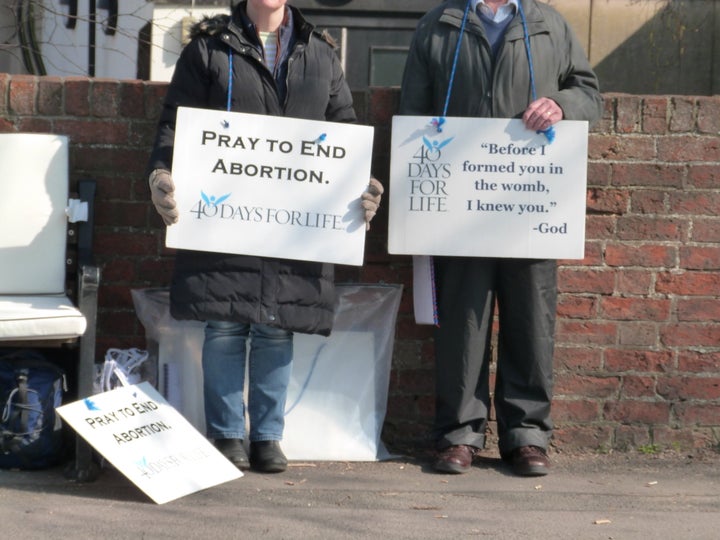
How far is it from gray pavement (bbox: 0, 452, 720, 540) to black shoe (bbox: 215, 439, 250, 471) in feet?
0.16

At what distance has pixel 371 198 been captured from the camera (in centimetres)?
488

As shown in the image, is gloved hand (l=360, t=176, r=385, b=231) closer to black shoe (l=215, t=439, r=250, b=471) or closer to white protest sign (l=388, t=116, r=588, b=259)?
white protest sign (l=388, t=116, r=588, b=259)

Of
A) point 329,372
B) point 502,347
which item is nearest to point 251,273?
point 329,372

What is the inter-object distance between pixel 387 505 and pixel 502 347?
0.88 metres

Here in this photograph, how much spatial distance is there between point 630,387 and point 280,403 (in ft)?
4.92

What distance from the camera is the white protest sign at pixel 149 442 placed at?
15.0ft

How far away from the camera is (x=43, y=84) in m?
5.32

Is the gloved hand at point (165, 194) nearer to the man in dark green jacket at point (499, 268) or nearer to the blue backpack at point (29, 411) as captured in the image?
the blue backpack at point (29, 411)

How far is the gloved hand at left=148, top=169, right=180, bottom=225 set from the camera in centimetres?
472

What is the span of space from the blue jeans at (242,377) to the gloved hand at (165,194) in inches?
17.2

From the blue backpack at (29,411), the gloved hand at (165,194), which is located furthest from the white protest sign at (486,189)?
the blue backpack at (29,411)

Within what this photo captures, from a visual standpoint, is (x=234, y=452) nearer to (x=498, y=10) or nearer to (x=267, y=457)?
(x=267, y=457)

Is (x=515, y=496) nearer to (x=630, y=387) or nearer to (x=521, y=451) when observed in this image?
(x=521, y=451)

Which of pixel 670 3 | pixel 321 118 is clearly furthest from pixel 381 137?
pixel 670 3
